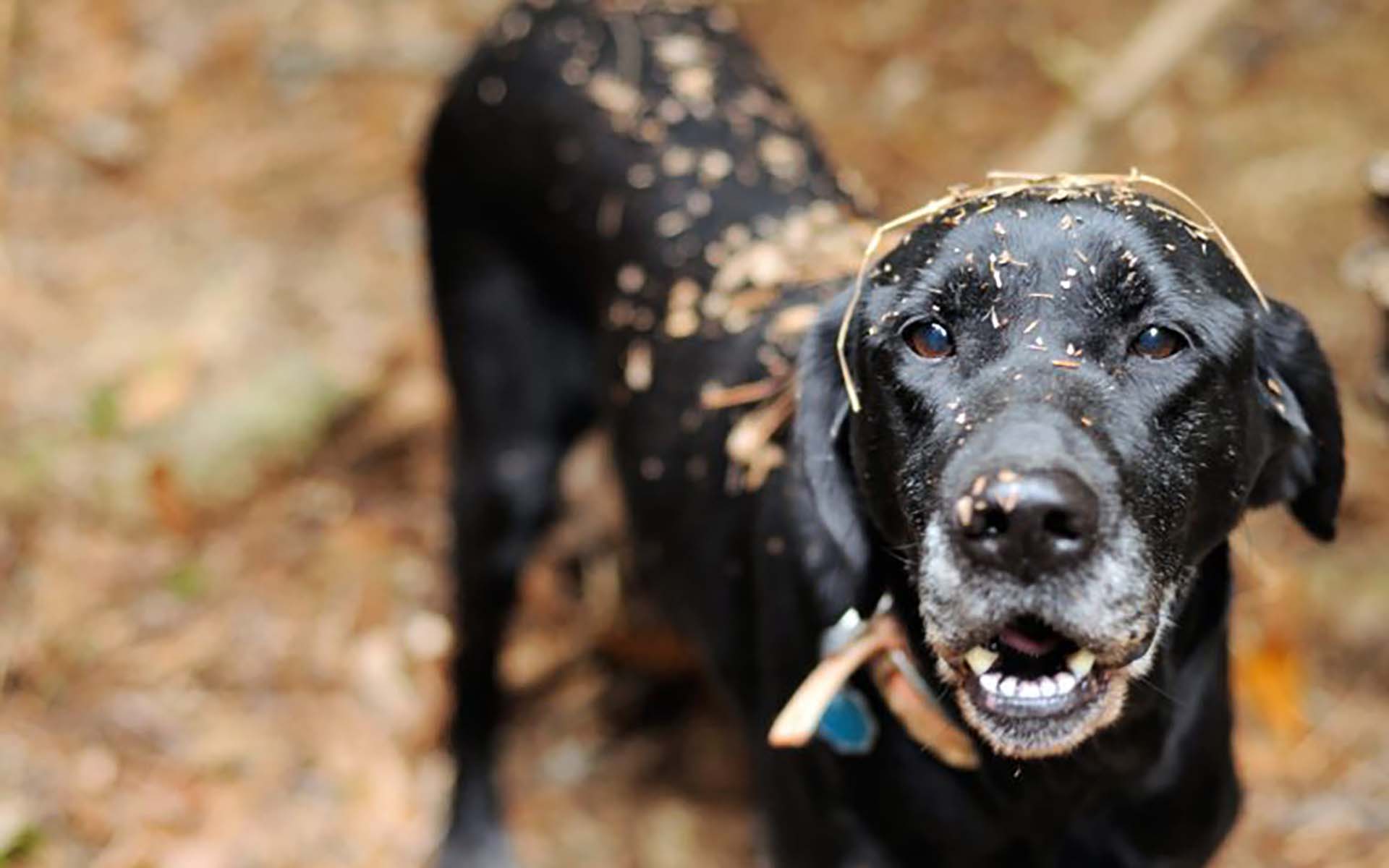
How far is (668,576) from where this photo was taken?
374 cm

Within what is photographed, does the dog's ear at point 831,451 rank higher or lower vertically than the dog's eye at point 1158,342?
lower

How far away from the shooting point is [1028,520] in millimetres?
2189

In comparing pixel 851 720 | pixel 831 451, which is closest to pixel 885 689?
pixel 851 720

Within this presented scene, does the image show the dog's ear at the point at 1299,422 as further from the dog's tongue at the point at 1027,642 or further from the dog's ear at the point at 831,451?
the dog's ear at the point at 831,451

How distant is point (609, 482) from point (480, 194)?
125 cm

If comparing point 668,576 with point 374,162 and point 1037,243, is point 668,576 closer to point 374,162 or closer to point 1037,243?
point 1037,243

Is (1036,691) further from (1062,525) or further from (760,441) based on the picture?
(760,441)

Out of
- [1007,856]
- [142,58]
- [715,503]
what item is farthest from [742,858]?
[142,58]

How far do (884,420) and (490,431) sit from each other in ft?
6.06

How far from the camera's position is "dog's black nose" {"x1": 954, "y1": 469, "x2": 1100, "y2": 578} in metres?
2.17

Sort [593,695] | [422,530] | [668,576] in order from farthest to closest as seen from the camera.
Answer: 1. [422,530]
2. [593,695]
3. [668,576]

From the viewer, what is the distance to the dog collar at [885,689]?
2732 millimetres

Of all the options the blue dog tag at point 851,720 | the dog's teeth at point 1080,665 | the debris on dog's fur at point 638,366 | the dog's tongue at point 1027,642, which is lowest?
the blue dog tag at point 851,720

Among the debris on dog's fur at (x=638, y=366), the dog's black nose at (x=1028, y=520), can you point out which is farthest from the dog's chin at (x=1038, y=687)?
the debris on dog's fur at (x=638, y=366)
